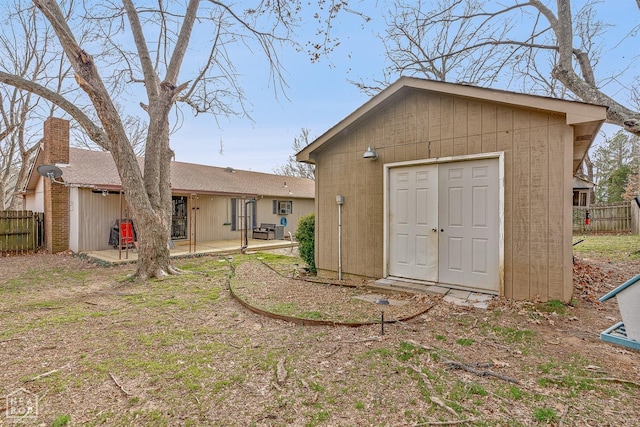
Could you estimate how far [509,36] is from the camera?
9.57 m

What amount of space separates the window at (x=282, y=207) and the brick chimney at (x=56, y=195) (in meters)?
8.67

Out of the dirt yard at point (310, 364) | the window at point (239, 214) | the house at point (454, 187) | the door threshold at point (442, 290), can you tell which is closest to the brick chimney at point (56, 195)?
the window at point (239, 214)

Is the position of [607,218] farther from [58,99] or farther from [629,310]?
[58,99]

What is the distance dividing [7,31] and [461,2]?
18.3 metres

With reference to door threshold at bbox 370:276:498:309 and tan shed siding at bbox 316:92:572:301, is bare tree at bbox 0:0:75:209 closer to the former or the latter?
tan shed siding at bbox 316:92:572:301

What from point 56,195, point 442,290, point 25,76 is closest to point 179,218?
point 56,195

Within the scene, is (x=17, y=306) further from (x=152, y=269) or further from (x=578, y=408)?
(x=578, y=408)

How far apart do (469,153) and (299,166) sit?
2525 centimetres

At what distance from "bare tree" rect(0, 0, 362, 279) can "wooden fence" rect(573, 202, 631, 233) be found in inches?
671

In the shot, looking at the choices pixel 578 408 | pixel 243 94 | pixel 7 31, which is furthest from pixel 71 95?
pixel 578 408

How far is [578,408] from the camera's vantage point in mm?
2309

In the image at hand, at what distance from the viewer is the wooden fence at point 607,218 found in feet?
51.3

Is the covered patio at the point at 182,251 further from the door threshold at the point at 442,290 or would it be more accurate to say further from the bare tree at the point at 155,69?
the door threshold at the point at 442,290

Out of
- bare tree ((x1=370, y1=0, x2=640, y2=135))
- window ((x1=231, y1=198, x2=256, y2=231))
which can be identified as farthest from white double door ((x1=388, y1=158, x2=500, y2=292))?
window ((x1=231, y1=198, x2=256, y2=231))
